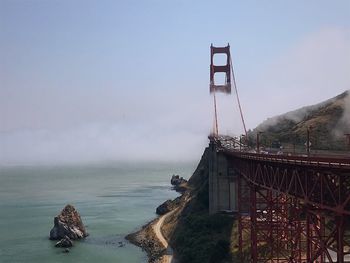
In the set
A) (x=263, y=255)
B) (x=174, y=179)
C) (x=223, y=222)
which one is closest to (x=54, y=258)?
(x=223, y=222)

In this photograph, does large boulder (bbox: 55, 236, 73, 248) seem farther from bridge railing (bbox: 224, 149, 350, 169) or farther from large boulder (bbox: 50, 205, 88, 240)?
bridge railing (bbox: 224, 149, 350, 169)

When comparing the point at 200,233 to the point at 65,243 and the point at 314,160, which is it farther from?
the point at 314,160

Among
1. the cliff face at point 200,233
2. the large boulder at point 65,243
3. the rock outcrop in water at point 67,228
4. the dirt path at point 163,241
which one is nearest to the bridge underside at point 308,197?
the cliff face at point 200,233

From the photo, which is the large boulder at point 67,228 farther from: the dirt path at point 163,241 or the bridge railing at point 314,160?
the bridge railing at point 314,160

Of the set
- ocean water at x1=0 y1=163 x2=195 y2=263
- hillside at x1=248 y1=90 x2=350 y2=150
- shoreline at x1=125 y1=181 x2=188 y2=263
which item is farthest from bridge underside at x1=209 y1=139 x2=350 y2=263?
hillside at x1=248 y1=90 x2=350 y2=150

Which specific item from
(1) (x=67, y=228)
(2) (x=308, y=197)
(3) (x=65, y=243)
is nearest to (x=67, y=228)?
(1) (x=67, y=228)

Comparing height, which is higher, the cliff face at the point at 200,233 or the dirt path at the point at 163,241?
the cliff face at the point at 200,233
